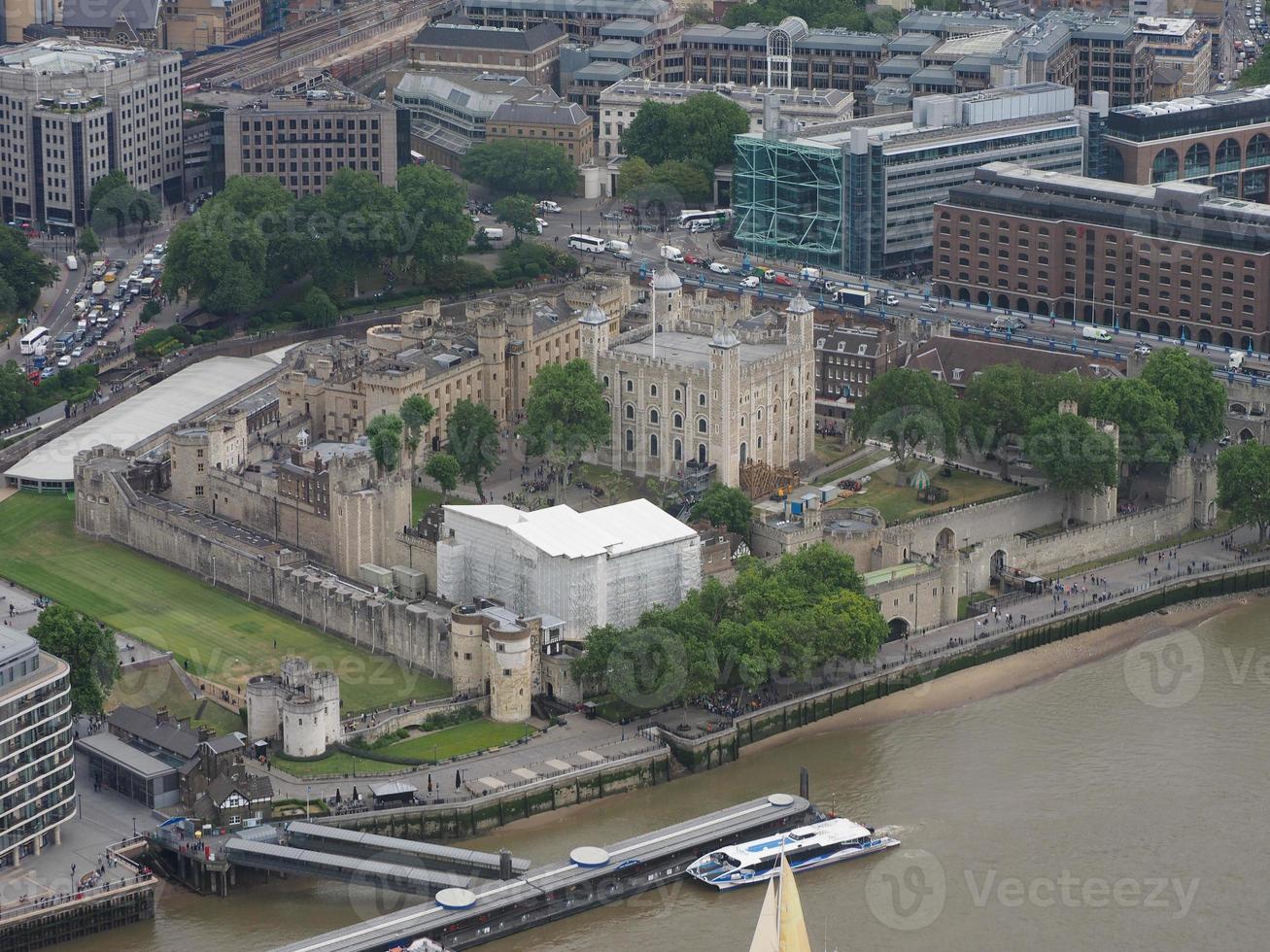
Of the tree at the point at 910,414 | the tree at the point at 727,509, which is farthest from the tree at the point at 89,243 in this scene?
the tree at the point at 727,509

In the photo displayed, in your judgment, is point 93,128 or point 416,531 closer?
→ point 416,531

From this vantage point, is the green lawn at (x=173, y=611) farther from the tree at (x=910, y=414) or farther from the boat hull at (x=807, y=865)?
the tree at (x=910, y=414)

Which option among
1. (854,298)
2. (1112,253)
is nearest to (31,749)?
(854,298)

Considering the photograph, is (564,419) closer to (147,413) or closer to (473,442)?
(473,442)

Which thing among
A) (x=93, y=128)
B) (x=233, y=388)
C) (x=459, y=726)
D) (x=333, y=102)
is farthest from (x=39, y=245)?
(x=459, y=726)

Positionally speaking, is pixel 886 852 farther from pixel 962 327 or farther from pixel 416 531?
pixel 962 327

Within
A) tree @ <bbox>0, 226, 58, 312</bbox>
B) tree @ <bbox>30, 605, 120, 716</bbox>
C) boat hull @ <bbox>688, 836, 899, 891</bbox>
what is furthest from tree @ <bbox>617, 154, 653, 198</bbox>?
boat hull @ <bbox>688, 836, 899, 891</bbox>

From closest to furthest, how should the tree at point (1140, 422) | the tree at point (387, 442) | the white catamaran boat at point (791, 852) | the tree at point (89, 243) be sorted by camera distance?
1. the white catamaran boat at point (791, 852)
2. the tree at point (387, 442)
3. the tree at point (1140, 422)
4. the tree at point (89, 243)
